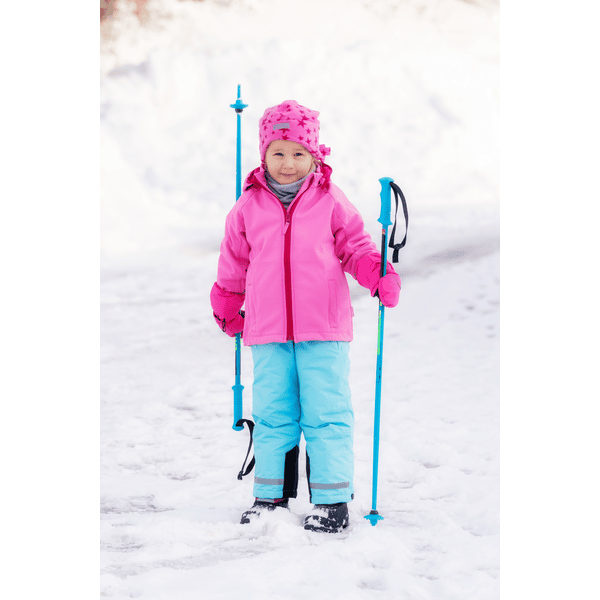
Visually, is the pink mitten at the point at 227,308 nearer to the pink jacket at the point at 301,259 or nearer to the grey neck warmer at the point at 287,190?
the pink jacket at the point at 301,259

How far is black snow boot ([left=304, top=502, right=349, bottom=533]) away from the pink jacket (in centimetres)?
69

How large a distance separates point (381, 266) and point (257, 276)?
52 cm

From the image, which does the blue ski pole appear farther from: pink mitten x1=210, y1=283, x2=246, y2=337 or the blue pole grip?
pink mitten x1=210, y1=283, x2=246, y2=337

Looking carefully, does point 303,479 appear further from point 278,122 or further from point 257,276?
point 278,122

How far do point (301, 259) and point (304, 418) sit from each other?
670 millimetres

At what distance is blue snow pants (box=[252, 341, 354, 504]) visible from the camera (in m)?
2.68

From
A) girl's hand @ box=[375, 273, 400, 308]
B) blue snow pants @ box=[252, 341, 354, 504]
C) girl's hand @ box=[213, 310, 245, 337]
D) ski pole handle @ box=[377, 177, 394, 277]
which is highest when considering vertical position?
ski pole handle @ box=[377, 177, 394, 277]

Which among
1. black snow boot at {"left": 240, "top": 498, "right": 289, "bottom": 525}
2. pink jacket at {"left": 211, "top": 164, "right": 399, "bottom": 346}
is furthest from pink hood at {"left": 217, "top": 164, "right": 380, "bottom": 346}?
black snow boot at {"left": 240, "top": 498, "right": 289, "bottom": 525}

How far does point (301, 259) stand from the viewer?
A: 268cm

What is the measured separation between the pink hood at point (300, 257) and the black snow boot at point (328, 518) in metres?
0.69

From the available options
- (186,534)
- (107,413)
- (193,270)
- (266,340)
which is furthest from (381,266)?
(193,270)

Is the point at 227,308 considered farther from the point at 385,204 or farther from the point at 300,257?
the point at 385,204

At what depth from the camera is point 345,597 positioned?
2.12m

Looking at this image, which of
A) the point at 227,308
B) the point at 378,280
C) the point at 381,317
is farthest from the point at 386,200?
the point at 227,308
